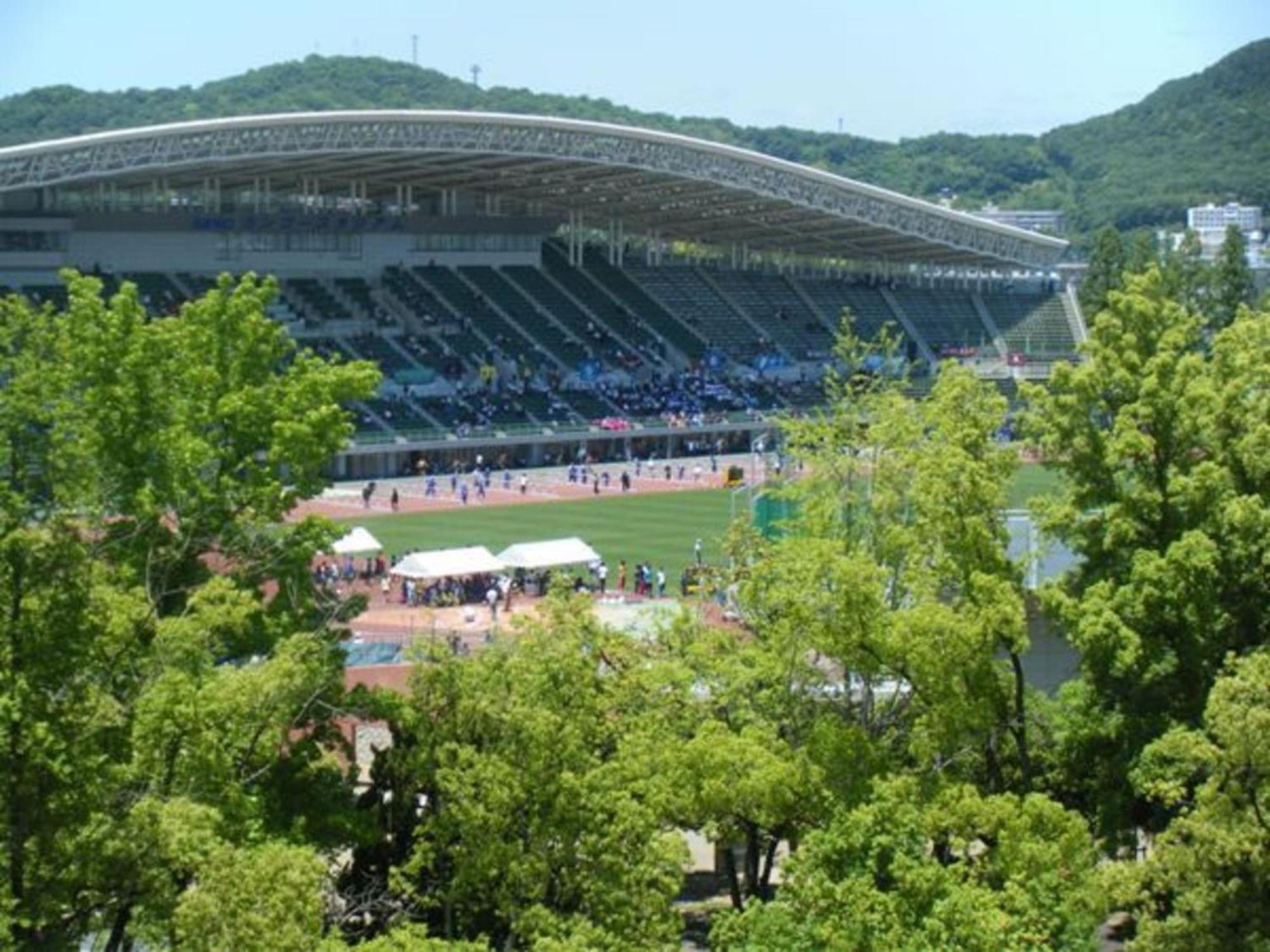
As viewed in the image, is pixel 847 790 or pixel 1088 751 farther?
pixel 1088 751

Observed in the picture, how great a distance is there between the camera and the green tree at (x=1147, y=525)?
2445cm

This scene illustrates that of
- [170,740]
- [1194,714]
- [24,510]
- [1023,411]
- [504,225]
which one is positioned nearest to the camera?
[24,510]

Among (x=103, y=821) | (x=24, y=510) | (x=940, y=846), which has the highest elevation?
(x=24, y=510)

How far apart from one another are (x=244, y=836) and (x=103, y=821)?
2188 millimetres

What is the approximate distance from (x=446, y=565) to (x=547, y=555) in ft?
9.25

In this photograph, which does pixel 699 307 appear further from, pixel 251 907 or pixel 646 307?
pixel 251 907

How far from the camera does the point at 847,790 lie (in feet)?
74.6

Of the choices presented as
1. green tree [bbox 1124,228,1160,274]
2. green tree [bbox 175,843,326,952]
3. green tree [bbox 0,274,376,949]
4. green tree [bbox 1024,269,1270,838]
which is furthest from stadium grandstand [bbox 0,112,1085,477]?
green tree [bbox 175,843,326,952]

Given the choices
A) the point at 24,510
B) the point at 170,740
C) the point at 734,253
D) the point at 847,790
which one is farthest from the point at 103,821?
the point at 734,253

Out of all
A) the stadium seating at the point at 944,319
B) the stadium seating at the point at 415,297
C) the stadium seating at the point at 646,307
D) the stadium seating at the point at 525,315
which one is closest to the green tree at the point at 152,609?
the stadium seating at the point at 415,297

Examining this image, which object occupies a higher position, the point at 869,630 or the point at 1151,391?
the point at 1151,391

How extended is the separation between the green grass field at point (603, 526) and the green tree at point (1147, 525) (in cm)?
2531

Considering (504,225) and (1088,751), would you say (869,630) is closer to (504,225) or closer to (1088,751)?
(1088,751)

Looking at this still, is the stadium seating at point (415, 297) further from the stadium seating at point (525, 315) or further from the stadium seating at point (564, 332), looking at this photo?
the stadium seating at point (525, 315)
